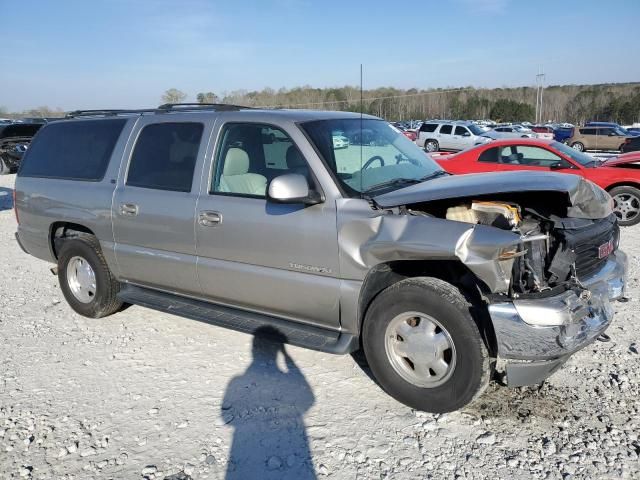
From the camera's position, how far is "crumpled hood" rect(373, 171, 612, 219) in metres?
3.28

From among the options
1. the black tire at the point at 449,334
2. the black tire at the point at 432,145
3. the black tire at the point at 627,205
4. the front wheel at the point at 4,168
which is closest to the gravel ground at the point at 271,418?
the black tire at the point at 449,334

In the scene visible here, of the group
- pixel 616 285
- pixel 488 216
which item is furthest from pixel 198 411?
pixel 616 285

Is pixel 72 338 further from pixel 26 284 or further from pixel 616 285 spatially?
pixel 616 285

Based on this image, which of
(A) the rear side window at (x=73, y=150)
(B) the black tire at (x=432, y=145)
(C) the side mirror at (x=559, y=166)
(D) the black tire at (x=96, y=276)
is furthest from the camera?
(B) the black tire at (x=432, y=145)

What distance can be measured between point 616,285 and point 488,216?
1119 mm

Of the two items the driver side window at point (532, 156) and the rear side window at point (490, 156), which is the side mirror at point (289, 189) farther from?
the rear side window at point (490, 156)

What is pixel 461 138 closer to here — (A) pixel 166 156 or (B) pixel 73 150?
(B) pixel 73 150

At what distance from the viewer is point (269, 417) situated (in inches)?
135

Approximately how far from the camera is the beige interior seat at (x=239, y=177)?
4.03 metres

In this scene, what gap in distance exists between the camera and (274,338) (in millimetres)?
3871

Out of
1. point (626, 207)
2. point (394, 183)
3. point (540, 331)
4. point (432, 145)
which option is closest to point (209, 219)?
point (394, 183)

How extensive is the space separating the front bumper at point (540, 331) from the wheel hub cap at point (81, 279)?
12.9 ft

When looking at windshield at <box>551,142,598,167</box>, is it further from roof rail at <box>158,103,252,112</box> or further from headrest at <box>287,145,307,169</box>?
headrest at <box>287,145,307,169</box>

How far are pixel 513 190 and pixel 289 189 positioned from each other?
139 centimetres
